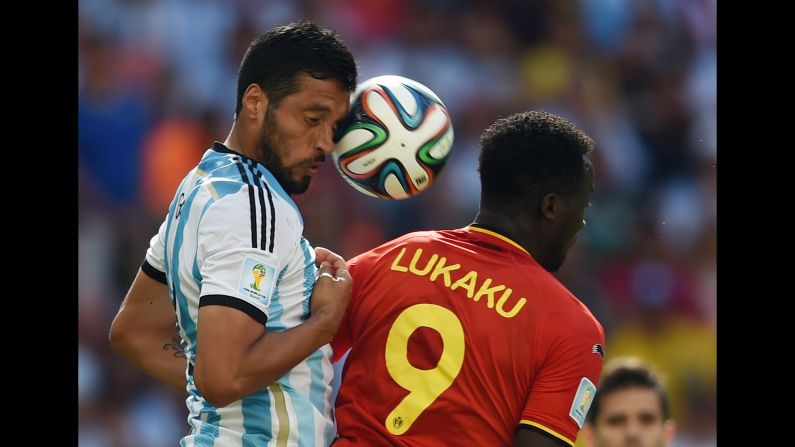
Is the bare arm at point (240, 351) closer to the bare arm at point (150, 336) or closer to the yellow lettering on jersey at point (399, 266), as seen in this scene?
the yellow lettering on jersey at point (399, 266)

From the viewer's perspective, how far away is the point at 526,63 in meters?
10.0

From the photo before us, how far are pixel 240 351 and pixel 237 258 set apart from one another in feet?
0.92

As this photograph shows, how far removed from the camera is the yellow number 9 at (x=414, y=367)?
374 centimetres

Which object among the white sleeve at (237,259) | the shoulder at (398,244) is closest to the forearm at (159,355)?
the shoulder at (398,244)

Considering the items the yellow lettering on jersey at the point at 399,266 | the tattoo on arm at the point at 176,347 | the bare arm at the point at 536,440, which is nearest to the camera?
the bare arm at the point at 536,440

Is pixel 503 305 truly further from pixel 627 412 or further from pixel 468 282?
pixel 627 412

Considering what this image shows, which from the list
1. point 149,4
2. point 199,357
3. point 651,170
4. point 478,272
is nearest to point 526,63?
point 651,170

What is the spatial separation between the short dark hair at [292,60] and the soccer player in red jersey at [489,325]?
708 millimetres

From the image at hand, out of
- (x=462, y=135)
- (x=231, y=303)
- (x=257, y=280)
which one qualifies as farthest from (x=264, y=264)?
(x=462, y=135)

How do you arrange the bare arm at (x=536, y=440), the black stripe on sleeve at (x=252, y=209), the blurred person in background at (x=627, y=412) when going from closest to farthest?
1. the black stripe on sleeve at (x=252, y=209)
2. the bare arm at (x=536, y=440)
3. the blurred person in background at (x=627, y=412)

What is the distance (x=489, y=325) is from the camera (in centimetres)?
378

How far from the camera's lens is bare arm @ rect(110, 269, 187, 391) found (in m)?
4.15

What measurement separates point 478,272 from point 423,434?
594 mm

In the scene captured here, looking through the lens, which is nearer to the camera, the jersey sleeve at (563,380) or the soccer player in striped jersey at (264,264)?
the soccer player in striped jersey at (264,264)
